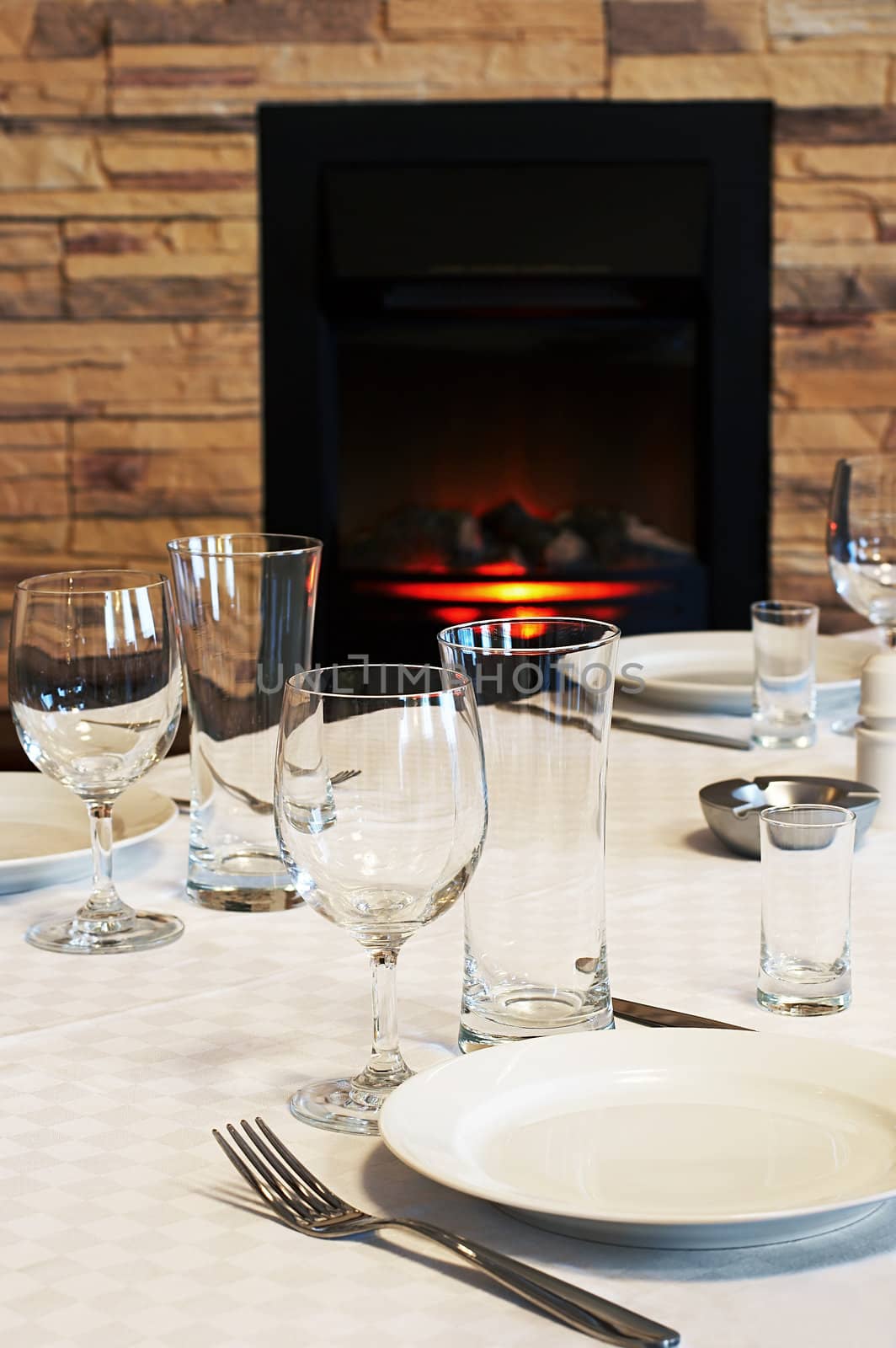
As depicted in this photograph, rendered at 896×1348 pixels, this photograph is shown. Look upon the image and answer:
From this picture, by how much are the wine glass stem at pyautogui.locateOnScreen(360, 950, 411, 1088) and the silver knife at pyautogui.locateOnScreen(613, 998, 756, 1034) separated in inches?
5.0

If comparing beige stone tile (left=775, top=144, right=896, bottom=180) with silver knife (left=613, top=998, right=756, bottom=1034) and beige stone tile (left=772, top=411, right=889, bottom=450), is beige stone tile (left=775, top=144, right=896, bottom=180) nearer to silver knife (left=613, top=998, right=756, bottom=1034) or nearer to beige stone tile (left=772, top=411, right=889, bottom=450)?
beige stone tile (left=772, top=411, right=889, bottom=450)

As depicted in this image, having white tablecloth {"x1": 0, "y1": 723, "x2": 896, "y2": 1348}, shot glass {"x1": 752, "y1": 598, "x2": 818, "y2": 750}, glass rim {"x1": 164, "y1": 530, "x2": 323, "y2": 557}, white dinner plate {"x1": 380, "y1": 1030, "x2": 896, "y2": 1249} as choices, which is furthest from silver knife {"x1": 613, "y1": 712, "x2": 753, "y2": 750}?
white dinner plate {"x1": 380, "y1": 1030, "x2": 896, "y2": 1249}

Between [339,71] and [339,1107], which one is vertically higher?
[339,71]

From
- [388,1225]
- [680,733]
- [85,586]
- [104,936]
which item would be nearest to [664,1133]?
[388,1225]

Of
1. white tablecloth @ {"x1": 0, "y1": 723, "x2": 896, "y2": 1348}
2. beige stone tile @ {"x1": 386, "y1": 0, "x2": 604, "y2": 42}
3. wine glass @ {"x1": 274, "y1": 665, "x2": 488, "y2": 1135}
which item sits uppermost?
beige stone tile @ {"x1": 386, "y1": 0, "x2": 604, "y2": 42}

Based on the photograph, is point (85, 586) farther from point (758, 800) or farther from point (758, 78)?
point (758, 78)

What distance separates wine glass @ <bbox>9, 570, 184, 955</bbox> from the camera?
0.88 m

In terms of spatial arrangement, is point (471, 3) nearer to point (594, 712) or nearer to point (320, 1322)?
point (594, 712)

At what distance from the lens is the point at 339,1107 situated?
0.66 m

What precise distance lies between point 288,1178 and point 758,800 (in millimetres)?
559

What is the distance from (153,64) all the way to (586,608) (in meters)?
1.23

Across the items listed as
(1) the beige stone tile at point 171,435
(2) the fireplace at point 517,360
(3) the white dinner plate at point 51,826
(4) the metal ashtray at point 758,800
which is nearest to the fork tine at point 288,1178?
(3) the white dinner plate at point 51,826

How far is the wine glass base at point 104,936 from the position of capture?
881mm

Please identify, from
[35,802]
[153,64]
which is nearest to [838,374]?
[153,64]
